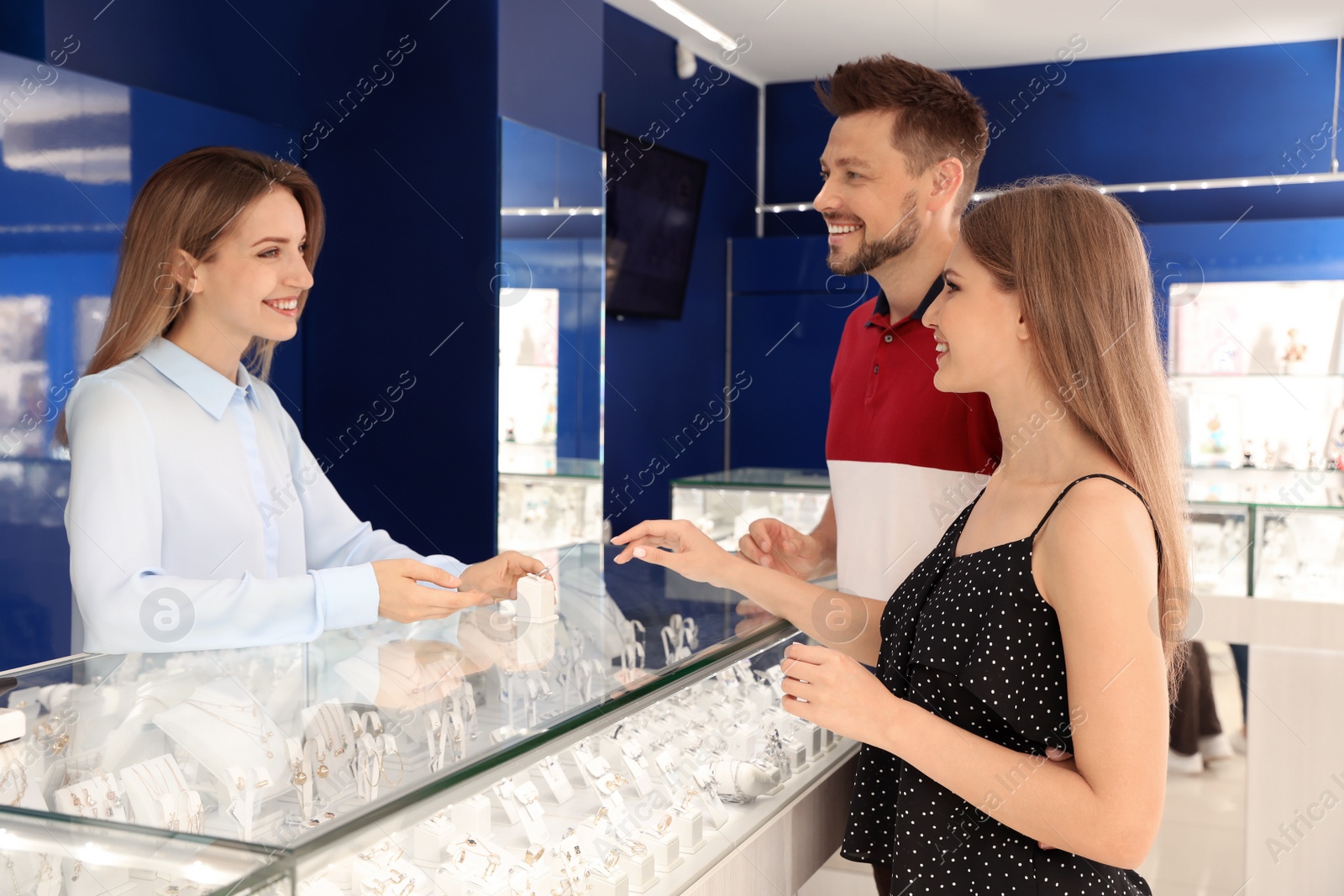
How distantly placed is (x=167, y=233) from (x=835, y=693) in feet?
4.40

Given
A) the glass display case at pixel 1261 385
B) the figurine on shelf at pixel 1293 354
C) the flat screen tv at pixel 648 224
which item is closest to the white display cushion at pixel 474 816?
the flat screen tv at pixel 648 224

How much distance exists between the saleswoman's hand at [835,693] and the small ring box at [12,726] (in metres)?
0.79

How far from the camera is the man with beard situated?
1897 millimetres

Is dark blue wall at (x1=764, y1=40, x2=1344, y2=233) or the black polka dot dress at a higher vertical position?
dark blue wall at (x1=764, y1=40, x2=1344, y2=233)

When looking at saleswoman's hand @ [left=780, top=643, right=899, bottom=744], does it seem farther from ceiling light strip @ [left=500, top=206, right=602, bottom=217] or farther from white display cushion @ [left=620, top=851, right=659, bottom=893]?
ceiling light strip @ [left=500, top=206, right=602, bottom=217]

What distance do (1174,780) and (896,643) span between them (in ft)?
7.54

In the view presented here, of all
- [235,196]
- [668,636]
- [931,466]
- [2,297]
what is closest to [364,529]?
[235,196]

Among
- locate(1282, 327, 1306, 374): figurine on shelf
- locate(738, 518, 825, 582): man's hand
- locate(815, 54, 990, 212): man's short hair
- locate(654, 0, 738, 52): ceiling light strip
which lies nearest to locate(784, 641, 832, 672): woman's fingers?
locate(738, 518, 825, 582): man's hand

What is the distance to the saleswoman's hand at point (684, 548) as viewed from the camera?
5.69ft

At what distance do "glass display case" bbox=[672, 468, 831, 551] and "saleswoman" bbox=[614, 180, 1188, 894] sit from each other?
2.22 meters

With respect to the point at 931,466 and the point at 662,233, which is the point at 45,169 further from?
the point at 662,233

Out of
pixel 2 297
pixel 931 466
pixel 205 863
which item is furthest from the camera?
pixel 2 297

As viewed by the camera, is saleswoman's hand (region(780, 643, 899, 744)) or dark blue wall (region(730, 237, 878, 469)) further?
dark blue wall (region(730, 237, 878, 469))

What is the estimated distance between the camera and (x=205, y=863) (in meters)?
0.82
